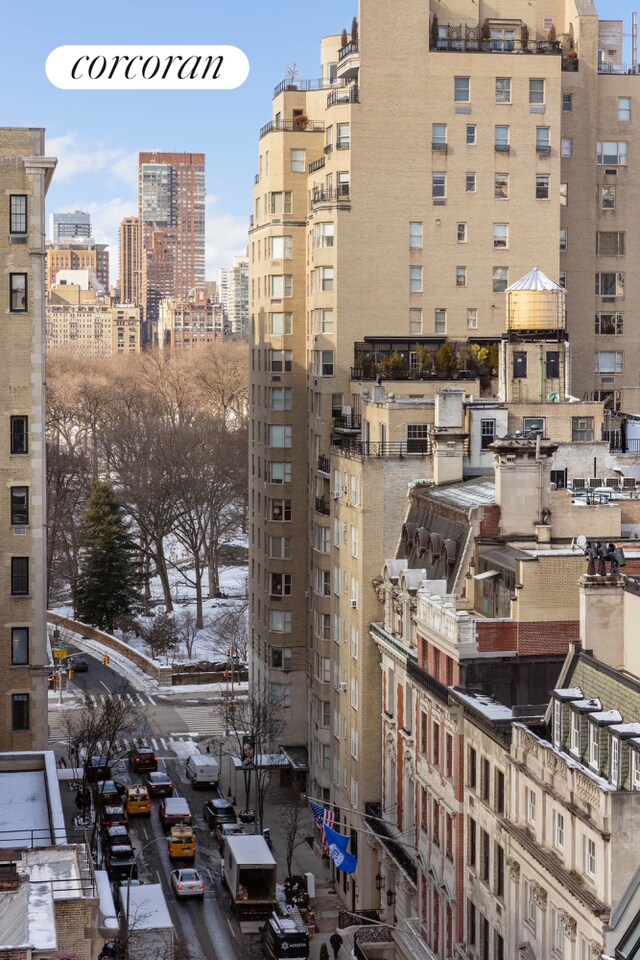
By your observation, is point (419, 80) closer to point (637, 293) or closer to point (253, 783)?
point (637, 293)

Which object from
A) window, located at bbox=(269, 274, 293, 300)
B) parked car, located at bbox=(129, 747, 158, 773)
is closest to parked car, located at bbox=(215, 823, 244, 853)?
parked car, located at bbox=(129, 747, 158, 773)

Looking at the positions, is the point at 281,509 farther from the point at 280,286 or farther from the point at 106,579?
the point at 106,579

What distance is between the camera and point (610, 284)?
9950 centimetres

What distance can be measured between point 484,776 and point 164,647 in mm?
→ 73776

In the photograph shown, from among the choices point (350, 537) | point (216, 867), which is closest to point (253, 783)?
point (216, 867)

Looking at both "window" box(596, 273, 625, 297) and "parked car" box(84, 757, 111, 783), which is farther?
"window" box(596, 273, 625, 297)

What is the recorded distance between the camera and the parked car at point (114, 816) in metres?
82.8

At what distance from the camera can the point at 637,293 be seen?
9956 cm

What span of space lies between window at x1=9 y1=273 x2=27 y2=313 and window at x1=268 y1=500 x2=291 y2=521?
31779mm

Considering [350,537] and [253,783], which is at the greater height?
[350,537]

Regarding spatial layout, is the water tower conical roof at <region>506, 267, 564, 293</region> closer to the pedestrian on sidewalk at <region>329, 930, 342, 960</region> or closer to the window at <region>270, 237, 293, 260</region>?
the window at <region>270, 237, 293, 260</region>

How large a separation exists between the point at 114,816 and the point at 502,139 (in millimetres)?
40596

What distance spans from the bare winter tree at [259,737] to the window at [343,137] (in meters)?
29.7

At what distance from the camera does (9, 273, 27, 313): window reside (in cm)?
6562
